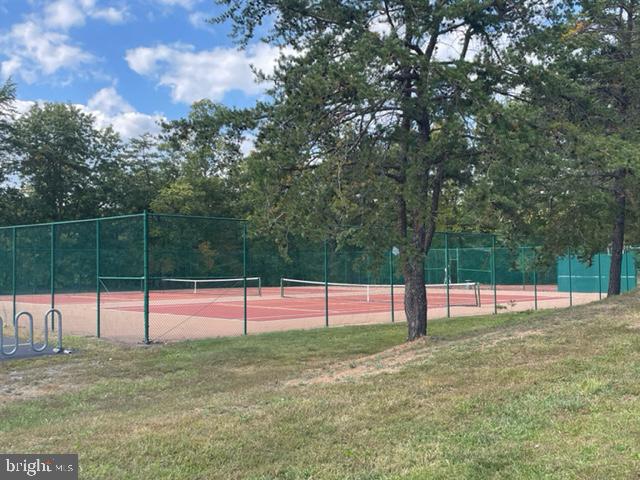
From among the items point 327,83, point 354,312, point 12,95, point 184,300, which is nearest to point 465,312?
point 354,312

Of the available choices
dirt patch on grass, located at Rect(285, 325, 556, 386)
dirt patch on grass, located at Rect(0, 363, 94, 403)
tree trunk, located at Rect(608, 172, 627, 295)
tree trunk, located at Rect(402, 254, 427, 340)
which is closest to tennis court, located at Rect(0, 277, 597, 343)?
tree trunk, located at Rect(608, 172, 627, 295)

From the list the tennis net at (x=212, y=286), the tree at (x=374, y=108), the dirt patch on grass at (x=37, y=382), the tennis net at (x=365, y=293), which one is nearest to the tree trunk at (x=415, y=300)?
the tree at (x=374, y=108)

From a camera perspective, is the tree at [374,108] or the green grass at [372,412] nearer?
the green grass at [372,412]

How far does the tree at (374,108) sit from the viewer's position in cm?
957

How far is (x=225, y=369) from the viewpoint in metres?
10.2

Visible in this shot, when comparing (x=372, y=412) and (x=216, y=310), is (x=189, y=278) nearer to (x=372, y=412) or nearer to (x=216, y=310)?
(x=216, y=310)

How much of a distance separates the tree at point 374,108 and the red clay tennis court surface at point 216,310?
587cm

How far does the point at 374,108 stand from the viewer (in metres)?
9.98

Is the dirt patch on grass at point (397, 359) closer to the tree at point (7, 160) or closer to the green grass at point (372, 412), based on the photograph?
the green grass at point (372, 412)

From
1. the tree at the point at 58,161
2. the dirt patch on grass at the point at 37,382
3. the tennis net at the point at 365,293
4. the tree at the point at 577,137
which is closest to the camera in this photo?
the dirt patch on grass at the point at 37,382

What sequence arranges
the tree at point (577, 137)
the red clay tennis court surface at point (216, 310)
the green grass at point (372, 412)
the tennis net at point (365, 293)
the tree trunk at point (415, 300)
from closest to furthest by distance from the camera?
the green grass at point (372, 412) < the tree at point (577, 137) < the tree trunk at point (415, 300) < the red clay tennis court surface at point (216, 310) < the tennis net at point (365, 293)

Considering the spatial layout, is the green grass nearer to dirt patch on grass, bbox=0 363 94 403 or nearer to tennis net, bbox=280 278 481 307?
dirt patch on grass, bbox=0 363 94 403

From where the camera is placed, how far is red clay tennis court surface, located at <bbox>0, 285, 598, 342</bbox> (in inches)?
656

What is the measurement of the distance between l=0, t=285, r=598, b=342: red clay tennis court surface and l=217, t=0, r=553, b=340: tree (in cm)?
587
